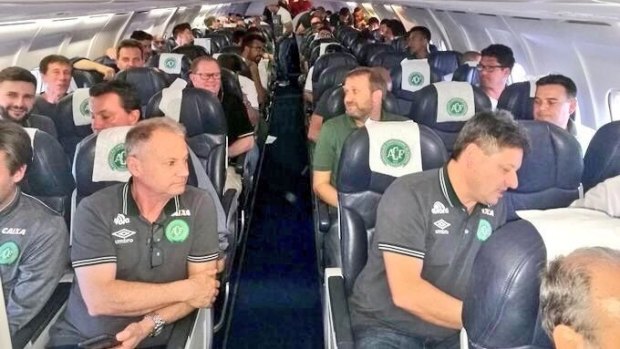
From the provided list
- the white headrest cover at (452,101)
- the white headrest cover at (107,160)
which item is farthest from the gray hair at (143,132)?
the white headrest cover at (452,101)

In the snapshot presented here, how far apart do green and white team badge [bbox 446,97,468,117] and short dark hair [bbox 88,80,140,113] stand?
2.25 m

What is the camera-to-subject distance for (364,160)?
313 centimetres

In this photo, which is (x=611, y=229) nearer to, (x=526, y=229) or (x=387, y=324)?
(x=526, y=229)

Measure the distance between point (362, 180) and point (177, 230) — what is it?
90 centimetres

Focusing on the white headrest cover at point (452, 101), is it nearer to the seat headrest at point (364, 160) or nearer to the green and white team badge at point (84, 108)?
the seat headrest at point (364, 160)

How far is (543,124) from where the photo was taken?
3.30 m

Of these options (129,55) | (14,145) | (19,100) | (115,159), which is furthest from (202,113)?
(129,55)

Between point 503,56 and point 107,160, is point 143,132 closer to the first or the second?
point 107,160

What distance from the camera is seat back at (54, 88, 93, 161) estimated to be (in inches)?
181

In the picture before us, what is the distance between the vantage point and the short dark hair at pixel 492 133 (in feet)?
7.97

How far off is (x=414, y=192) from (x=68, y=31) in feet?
A: 23.4

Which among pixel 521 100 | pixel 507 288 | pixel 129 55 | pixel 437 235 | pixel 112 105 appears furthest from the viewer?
pixel 129 55

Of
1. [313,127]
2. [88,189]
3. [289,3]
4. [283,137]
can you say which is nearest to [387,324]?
[88,189]

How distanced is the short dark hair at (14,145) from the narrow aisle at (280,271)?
181 centimetres
